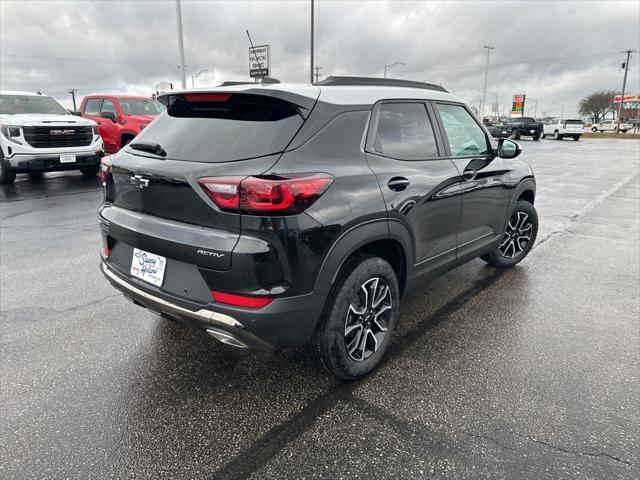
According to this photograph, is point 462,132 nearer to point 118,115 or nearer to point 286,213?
point 286,213

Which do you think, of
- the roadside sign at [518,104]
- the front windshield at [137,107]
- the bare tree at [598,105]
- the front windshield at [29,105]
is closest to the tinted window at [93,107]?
the front windshield at [137,107]

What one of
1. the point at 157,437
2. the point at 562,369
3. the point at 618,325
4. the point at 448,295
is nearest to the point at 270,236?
the point at 157,437

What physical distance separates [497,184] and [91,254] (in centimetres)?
442

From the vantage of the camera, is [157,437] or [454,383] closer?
[157,437]

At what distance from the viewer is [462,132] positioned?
3740 millimetres

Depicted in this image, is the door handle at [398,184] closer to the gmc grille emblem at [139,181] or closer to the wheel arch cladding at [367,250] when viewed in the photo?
the wheel arch cladding at [367,250]

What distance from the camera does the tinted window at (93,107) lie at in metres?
12.6

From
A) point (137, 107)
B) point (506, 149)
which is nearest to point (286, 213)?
point (506, 149)

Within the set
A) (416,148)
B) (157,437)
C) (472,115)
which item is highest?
(472,115)

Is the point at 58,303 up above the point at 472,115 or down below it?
below

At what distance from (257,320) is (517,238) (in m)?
3.63

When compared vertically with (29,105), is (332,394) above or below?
below

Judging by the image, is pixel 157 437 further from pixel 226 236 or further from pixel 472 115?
pixel 472 115

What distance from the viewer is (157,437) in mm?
2283
